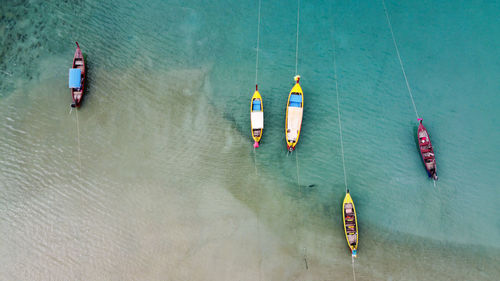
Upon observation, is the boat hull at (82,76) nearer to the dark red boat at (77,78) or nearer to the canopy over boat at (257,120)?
the dark red boat at (77,78)

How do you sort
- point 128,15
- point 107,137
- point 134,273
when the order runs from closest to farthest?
1. point 134,273
2. point 107,137
3. point 128,15

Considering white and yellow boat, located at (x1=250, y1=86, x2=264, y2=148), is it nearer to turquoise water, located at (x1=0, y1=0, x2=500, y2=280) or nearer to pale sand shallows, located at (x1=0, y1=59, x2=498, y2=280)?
turquoise water, located at (x1=0, y1=0, x2=500, y2=280)

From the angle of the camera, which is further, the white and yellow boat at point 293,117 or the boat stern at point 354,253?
the white and yellow boat at point 293,117

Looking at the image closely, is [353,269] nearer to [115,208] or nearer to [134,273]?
[134,273]

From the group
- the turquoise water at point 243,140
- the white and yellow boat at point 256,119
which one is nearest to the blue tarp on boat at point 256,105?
the white and yellow boat at point 256,119

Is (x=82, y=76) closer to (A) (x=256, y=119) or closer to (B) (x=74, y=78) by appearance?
(B) (x=74, y=78)

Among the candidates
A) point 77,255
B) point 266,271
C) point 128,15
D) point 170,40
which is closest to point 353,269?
point 266,271
